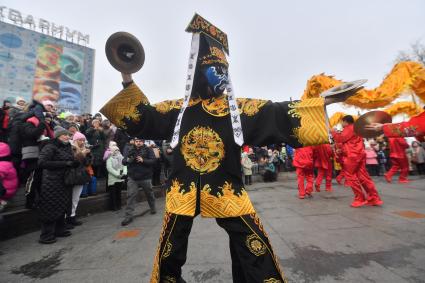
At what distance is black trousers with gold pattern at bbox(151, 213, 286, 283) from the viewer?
1.63 m

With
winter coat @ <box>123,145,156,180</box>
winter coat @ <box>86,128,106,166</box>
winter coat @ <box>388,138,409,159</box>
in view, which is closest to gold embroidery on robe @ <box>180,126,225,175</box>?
winter coat @ <box>123,145,156,180</box>

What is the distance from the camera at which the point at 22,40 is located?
3638 centimetres

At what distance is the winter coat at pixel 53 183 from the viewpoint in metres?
4.35

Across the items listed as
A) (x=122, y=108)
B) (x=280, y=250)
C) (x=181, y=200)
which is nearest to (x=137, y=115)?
(x=122, y=108)

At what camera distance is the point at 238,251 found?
5.60ft

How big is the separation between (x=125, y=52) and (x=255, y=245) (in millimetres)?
1806

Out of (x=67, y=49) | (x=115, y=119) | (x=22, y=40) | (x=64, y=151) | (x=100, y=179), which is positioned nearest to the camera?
(x=115, y=119)

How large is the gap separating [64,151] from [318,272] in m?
4.66

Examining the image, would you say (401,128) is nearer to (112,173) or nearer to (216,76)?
(216,76)

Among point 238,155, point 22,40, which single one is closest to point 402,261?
point 238,155

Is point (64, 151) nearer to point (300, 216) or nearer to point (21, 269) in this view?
point (21, 269)

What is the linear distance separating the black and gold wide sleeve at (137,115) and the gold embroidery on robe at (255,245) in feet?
3.76

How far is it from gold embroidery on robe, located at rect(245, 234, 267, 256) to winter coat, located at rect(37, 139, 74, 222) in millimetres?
Result: 4074

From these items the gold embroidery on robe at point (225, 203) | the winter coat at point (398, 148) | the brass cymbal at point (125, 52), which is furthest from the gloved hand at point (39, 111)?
the winter coat at point (398, 148)
